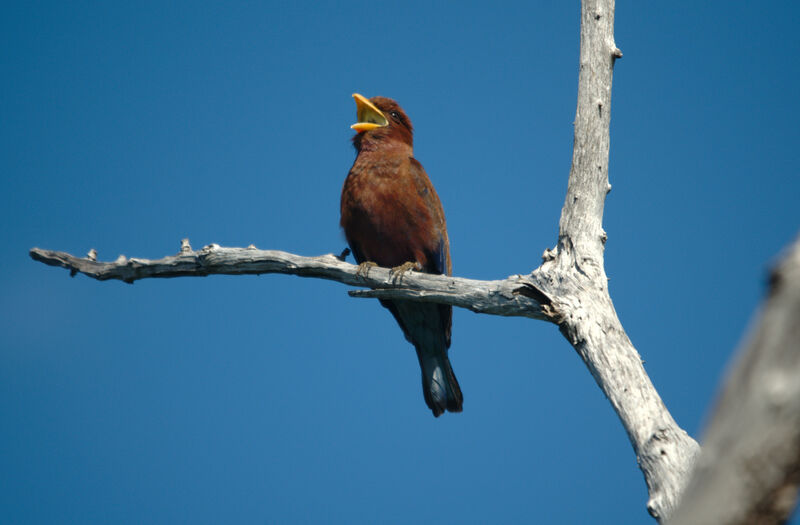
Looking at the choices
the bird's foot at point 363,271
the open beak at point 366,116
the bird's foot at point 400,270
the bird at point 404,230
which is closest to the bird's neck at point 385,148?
the bird at point 404,230

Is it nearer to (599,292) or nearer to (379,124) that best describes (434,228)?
(379,124)

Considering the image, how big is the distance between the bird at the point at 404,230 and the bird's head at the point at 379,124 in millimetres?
10

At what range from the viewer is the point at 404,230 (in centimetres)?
521

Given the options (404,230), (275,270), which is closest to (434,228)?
(404,230)

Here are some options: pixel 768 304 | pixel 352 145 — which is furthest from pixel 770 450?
pixel 352 145

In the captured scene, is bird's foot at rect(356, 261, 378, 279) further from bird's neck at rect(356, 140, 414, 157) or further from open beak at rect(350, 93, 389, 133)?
open beak at rect(350, 93, 389, 133)

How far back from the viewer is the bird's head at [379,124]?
5.74 metres

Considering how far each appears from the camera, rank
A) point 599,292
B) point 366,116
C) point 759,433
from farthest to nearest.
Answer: point 366,116
point 599,292
point 759,433

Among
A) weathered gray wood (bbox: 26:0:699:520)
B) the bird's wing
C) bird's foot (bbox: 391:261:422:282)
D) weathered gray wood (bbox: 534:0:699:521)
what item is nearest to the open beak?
the bird's wing

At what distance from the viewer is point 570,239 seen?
4066mm

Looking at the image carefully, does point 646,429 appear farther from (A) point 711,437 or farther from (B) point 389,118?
(B) point 389,118

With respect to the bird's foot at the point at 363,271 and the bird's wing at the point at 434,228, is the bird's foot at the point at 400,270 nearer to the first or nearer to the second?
the bird's foot at the point at 363,271

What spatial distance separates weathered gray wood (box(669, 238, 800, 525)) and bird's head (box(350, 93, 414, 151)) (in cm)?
482

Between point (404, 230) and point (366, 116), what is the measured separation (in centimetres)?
151
